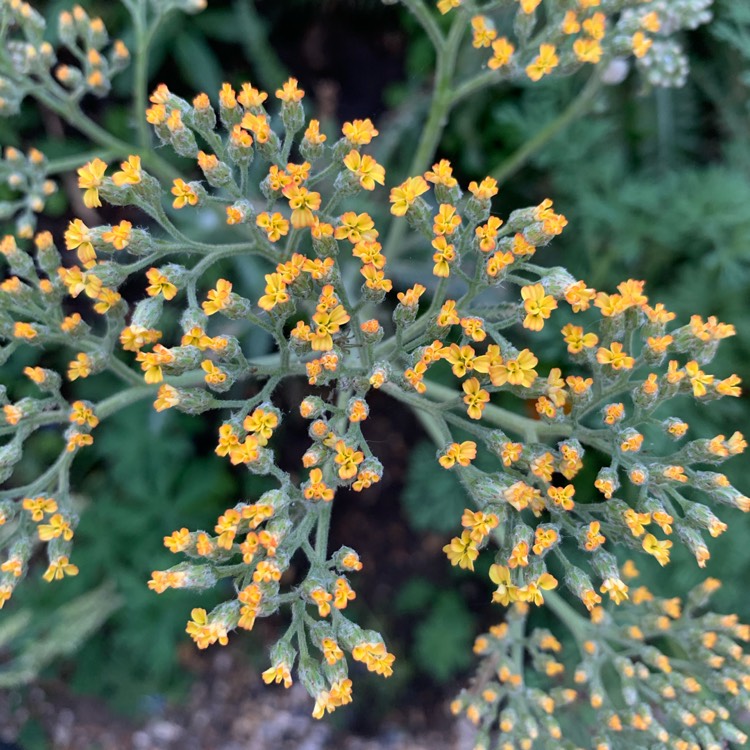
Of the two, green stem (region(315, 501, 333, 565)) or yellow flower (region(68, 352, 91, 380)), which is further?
yellow flower (region(68, 352, 91, 380))

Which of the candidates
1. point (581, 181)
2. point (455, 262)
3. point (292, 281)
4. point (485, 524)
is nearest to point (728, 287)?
point (581, 181)

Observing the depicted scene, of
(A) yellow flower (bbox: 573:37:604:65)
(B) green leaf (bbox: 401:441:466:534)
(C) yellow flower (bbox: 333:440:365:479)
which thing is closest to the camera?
(C) yellow flower (bbox: 333:440:365:479)

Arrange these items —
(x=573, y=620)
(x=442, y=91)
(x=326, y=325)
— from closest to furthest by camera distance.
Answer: (x=326, y=325)
(x=442, y=91)
(x=573, y=620)

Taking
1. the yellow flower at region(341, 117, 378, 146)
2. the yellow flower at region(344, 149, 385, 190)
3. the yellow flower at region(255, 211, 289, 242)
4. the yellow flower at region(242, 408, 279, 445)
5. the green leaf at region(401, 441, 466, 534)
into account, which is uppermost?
the yellow flower at region(341, 117, 378, 146)

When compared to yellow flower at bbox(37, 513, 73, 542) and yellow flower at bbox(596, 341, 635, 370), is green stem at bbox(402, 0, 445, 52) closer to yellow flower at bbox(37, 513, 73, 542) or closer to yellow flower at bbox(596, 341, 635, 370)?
yellow flower at bbox(596, 341, 635, 370)

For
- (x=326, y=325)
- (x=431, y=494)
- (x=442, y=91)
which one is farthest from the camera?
(x=431, y=494)

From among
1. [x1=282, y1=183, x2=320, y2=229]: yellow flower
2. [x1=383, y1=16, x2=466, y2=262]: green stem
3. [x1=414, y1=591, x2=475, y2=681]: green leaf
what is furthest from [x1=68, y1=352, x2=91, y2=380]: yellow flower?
[x1=414, y1=591, x2=475, y2=681]: green leaf

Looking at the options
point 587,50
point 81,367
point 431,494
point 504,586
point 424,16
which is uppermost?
point 587,50

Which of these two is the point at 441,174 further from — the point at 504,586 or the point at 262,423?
the point at 504,586

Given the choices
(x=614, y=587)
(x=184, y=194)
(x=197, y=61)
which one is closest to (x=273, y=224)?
(x=184, y=194)

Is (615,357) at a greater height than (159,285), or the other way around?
(615,357)

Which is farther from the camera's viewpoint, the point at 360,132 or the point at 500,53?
the point at 500,53
